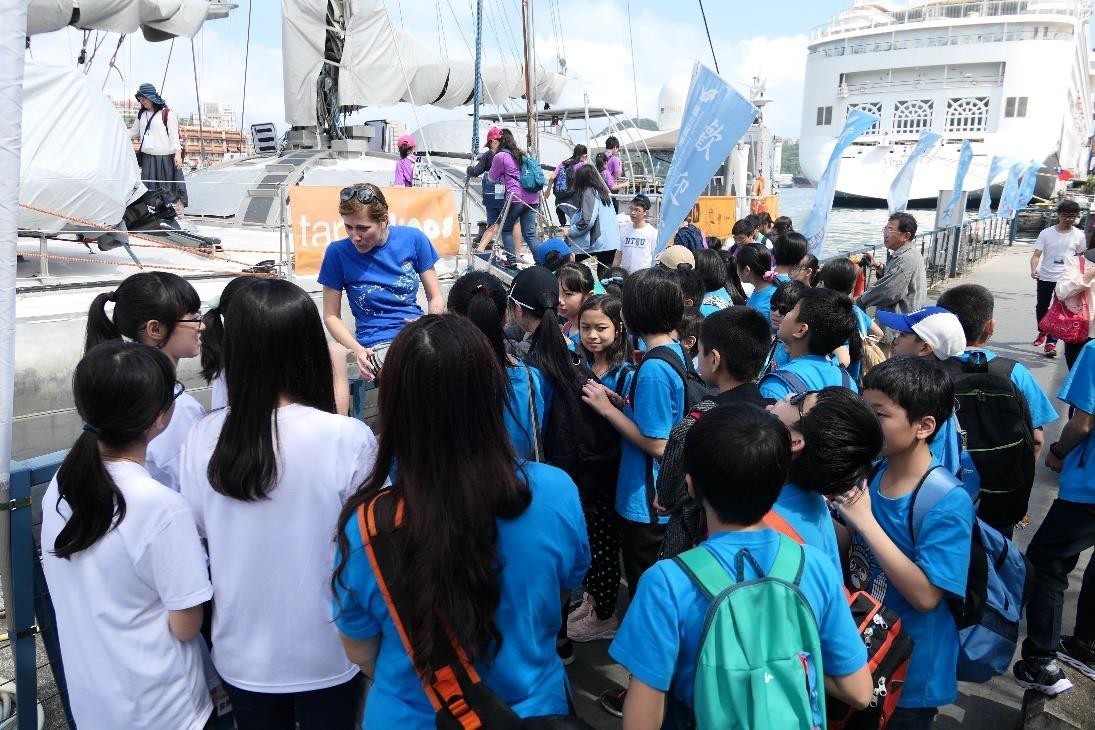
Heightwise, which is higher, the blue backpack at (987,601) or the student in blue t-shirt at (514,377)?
the student in blue t-shirt at (514,377)

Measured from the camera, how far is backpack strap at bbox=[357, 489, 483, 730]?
158 cm

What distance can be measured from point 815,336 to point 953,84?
6329cm

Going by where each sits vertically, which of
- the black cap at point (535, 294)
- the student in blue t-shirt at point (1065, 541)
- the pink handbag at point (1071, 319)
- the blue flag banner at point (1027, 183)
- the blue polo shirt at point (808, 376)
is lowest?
the student in blue t-shirt at point (1065, 541)

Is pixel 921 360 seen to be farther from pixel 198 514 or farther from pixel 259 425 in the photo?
pixel 198 514

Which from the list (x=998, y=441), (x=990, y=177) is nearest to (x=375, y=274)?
(x=998, y=441)

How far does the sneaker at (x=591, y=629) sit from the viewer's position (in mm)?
3766

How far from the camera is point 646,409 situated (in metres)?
3.08

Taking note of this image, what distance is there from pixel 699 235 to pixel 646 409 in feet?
19.8

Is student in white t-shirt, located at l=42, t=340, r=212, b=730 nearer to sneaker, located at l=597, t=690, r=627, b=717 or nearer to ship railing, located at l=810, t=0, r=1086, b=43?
sneaker, located at l=597, t=690, r=627, b=717

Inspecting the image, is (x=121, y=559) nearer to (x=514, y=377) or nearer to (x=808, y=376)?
(x=514, y=377)

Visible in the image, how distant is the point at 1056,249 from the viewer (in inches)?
343

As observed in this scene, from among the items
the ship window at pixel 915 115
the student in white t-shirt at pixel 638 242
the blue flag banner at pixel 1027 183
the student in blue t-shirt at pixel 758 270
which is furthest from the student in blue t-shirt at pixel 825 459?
the ship window at pixel 915 115

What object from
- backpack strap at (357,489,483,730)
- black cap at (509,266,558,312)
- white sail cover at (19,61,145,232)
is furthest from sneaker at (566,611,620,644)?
white sail cover at (19,61,145,232)

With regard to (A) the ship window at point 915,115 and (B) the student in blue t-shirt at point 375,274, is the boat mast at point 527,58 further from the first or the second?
(A) the ship window at point 915,115
